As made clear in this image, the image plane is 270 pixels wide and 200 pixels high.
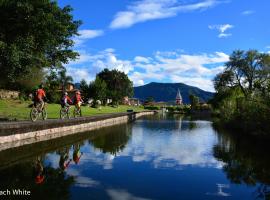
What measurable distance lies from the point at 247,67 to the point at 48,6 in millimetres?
58669

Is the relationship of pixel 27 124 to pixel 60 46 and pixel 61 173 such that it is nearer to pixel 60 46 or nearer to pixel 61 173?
pixel 61 173

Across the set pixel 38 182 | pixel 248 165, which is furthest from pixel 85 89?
pixel 38 182

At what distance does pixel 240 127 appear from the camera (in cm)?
4159

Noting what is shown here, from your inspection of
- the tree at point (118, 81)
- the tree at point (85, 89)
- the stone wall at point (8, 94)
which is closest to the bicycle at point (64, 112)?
the stone wall at point (8, 94)

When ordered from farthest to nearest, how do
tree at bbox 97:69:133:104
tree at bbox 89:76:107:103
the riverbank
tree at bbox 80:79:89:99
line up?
tree at bbox 97:69:133:104
tree at bbox 80:79:89:99
tree at bbox 89:76:107:103
the riverbank

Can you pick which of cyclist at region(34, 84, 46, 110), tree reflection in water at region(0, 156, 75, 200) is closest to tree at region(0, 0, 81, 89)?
cyclist at region(34, 84, 46, 110)

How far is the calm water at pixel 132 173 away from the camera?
10.9 m

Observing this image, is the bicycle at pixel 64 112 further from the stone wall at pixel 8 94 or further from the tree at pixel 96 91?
the tree at pixel 96 91

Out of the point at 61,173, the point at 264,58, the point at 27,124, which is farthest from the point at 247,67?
the point at 61,173

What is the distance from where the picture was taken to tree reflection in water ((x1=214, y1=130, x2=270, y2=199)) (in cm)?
1306

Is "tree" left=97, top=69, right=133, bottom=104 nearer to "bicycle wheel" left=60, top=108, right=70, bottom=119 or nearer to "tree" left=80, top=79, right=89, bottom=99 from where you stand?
"tree" left=80, top=79, right=89, bottom=99

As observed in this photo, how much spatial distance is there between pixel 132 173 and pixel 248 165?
19.4 ft

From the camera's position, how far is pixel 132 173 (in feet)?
45.8

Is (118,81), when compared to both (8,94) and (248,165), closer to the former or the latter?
(8,94)
